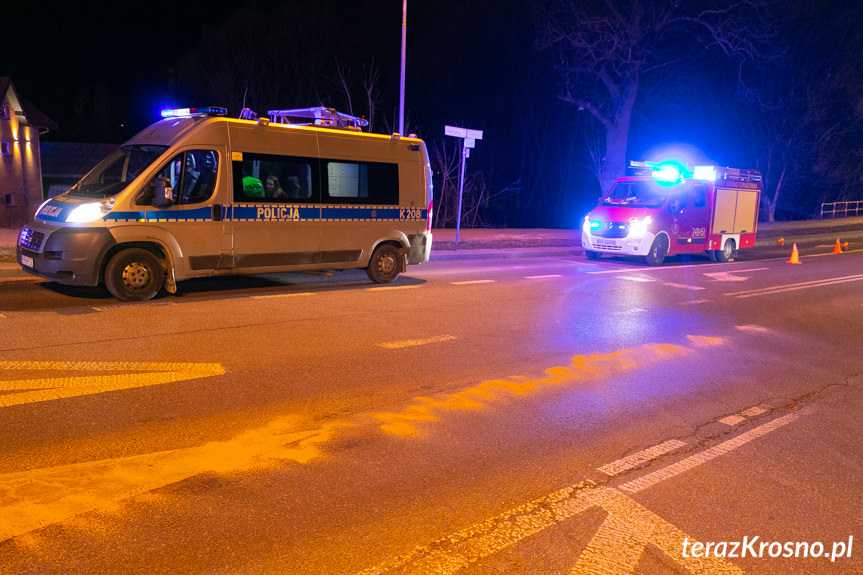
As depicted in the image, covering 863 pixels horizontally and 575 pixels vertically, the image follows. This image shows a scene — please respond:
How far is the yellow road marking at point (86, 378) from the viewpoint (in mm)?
5473

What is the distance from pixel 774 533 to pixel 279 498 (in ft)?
9.38

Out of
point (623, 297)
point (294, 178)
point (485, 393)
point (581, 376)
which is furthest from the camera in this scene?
point (623, 297)

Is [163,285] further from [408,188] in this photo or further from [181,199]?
[408,188]

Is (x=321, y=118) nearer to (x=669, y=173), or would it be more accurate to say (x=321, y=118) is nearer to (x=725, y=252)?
A: (x=669, y=173)

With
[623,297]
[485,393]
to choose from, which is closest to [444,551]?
[485,393]

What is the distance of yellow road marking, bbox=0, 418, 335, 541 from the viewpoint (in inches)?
143

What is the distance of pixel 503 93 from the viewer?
46500 millimetres

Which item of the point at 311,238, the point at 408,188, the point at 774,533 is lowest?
the point at 774,533

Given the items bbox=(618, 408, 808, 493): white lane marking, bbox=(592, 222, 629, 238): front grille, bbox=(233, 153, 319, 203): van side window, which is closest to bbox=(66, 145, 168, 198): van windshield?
bbox=(233, 153, 319, 203): van side window

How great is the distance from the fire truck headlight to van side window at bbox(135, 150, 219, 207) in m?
11.9

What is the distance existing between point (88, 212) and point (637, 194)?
47.6 feet

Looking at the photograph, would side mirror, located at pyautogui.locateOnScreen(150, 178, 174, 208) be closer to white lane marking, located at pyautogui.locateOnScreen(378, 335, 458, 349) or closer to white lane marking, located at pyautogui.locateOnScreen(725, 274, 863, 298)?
white lane marking, located at pyautogui.locateOnScreen(378, 335, 458, 349)

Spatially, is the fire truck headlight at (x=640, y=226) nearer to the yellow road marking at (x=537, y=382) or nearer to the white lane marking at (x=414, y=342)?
the yellow road marking at (x=537, y=382)

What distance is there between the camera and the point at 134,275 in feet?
31.4
